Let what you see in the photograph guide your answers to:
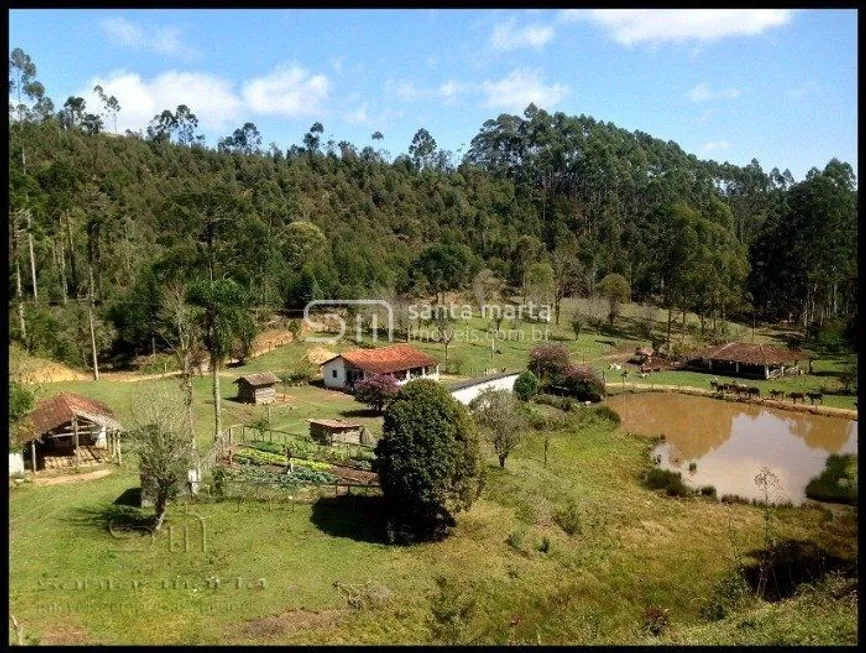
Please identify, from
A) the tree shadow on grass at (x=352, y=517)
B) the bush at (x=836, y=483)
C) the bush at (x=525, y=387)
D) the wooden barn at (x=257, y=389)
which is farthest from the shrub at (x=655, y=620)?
the wooden barn at (x=257, y=389)

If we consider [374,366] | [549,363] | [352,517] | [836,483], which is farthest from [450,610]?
[549,363]

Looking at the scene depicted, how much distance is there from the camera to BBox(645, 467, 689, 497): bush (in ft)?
73.7

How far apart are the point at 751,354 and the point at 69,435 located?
126 ft

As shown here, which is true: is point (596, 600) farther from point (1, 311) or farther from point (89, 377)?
point (89, 377)

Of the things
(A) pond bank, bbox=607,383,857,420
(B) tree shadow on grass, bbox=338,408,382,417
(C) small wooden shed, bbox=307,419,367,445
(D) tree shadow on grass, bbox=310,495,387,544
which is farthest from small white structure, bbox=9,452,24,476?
(A) pond bank, bbox=607,383,857,420

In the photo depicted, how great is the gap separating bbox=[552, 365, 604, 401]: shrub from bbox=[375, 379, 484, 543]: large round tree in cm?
1926

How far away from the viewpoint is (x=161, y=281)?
43375 millimetres

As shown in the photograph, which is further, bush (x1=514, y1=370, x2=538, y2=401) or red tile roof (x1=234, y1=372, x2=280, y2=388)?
bush (x1=514, y1=370, x2=538, y2=401)

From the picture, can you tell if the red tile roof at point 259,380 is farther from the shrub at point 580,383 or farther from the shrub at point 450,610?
the shrub at point 450,610

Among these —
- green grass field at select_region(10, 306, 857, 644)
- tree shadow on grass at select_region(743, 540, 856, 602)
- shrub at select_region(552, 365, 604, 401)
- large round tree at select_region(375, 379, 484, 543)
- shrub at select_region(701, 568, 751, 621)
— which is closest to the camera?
green grass field at select_region(10, 306, 857, 644)

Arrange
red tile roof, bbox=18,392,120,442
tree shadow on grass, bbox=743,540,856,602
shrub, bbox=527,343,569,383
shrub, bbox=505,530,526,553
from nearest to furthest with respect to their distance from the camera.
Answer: tree shadow on grass, bbox=743,540,856,602, shrub, bbox=505,530,526,553, red tile roof, bbox=18,392,120,442, shrub, bbox=527,343,569,383

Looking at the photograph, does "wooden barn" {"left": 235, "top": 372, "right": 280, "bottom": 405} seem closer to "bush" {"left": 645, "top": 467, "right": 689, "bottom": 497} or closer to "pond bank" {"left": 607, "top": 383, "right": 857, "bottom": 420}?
"bush" {"left": 645, "top": 467, "right": 689, "bottom": 497}

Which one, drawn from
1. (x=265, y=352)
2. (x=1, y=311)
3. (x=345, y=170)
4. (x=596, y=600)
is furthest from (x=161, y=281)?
(x=345, y=170)

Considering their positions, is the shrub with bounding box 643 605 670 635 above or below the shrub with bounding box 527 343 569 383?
below
